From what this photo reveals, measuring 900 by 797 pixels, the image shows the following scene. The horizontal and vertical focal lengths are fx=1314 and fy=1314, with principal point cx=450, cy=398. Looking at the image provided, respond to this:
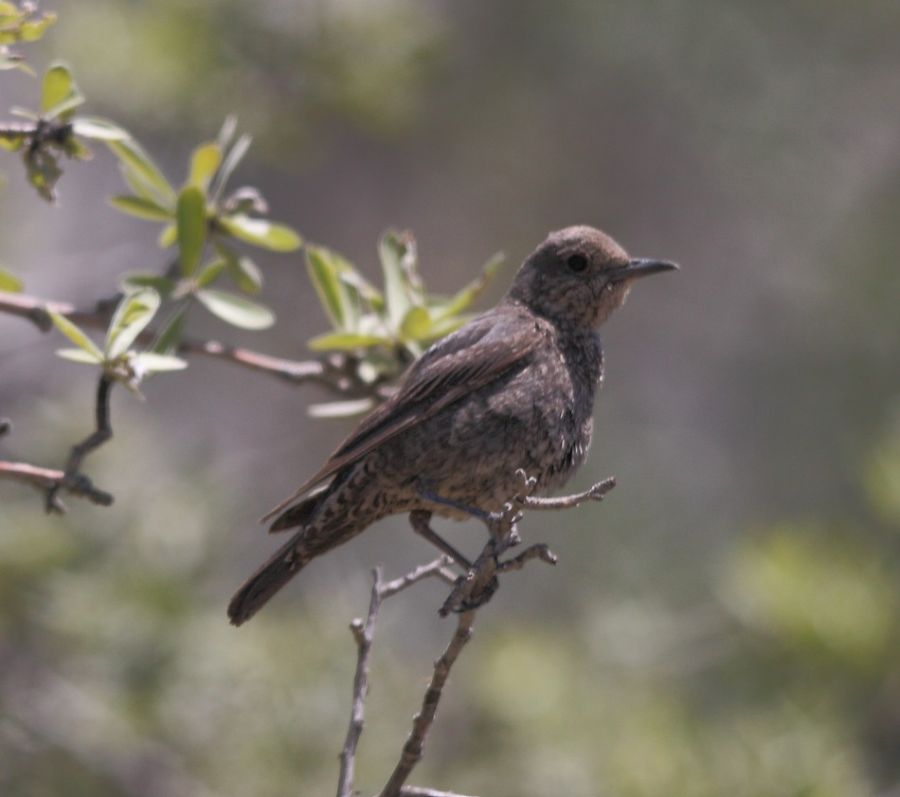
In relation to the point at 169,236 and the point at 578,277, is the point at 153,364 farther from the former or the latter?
the point at 578,277

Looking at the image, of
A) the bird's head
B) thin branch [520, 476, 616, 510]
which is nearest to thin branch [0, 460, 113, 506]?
thin branch [520, 476, 616, 510]

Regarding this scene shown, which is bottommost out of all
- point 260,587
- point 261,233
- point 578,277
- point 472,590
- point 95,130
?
point 260,587

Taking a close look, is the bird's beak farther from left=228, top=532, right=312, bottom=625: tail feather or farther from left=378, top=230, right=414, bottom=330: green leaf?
left=228, top=532, right=312, bottom=625: tail feather

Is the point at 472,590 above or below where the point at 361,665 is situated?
above

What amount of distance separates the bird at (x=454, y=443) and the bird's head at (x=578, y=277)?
0.26 meters

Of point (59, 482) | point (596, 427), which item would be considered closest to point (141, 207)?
point (59, 482)

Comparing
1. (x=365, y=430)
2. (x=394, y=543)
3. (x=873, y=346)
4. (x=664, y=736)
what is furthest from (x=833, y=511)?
(x=365, y=430)

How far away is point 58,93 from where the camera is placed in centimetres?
344

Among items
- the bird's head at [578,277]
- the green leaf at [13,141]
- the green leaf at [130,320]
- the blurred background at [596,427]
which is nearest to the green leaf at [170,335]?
the green leaf at [130,320]

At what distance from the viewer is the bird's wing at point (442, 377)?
12.5ft

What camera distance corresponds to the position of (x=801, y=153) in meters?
8.96

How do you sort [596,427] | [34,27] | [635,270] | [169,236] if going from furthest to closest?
[596,427]
[635,270]
[169,236]
[34,27]

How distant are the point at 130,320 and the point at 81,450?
363 millimetres

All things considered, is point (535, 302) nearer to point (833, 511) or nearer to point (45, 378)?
point (45, 378)
